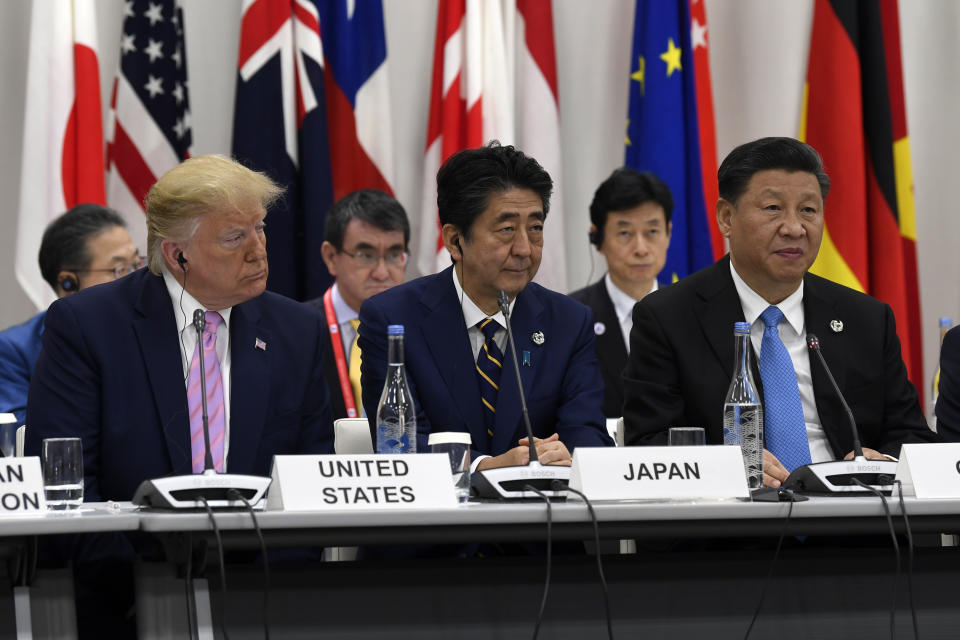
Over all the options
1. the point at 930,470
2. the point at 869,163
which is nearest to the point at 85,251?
the point at 930,470

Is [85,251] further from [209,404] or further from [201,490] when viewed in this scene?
[201,490]

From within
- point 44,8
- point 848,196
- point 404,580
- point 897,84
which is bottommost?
point 404,580

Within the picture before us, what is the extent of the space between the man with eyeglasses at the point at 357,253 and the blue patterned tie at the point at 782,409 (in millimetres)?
2126

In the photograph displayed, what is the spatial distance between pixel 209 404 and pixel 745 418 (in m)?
1.20

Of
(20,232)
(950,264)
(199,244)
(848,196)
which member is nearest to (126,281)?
(199,244)

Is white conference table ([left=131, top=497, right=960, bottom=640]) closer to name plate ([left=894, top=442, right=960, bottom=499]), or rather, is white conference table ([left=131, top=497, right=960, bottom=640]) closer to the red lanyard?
name plate ([left=894, top=442, right=960, bottom=499])

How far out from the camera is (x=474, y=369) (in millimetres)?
3084

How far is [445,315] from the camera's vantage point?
3.13 metres

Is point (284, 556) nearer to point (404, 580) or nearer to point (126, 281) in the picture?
point (404, 580)

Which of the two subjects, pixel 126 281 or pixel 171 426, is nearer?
pixel 171 426

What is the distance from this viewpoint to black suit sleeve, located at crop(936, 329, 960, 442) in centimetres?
324

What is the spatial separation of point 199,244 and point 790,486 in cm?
141

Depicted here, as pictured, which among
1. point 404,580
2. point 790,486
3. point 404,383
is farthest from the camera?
point 404,383

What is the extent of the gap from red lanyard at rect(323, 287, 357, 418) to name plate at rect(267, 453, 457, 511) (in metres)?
2.41
